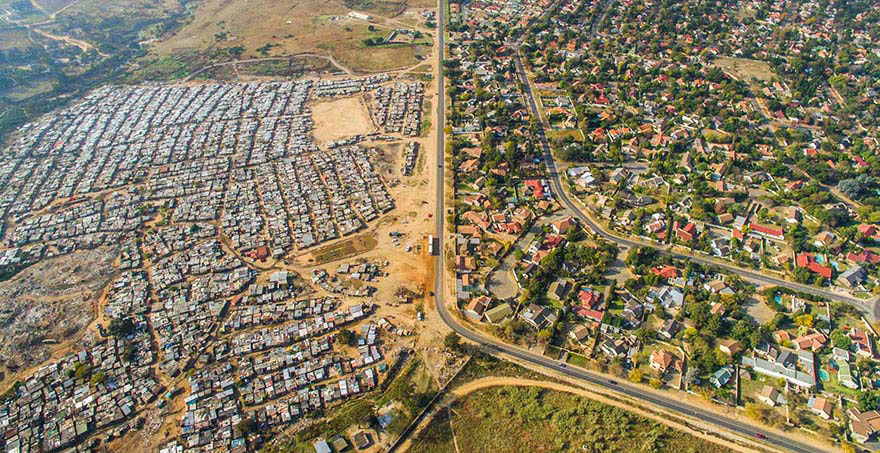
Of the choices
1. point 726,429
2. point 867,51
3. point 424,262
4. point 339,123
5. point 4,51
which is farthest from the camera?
point 4,51

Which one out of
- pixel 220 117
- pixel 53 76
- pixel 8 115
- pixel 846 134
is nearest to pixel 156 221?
pixel 220 117

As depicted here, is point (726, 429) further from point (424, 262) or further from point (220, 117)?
point (220, 117)

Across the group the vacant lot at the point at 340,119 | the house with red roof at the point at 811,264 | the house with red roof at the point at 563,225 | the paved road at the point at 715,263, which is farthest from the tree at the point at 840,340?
the vacant lot at the point at 340,119

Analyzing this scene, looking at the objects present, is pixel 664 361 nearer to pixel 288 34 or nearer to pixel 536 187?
pixel 536 187

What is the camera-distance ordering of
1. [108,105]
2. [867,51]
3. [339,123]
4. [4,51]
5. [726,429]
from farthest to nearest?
1. [4,51]
2. [867,51]
3. [108,105]
4. [339,123]
5. [726,429]

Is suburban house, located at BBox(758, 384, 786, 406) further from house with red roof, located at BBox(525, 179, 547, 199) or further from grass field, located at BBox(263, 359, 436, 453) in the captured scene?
house with red roof, located at BBox(525, 179, 547, 199)

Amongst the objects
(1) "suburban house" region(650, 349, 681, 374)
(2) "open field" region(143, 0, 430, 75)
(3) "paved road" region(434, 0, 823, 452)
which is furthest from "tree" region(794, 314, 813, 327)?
(2) "open field" region(143, 0, 430, 75)
